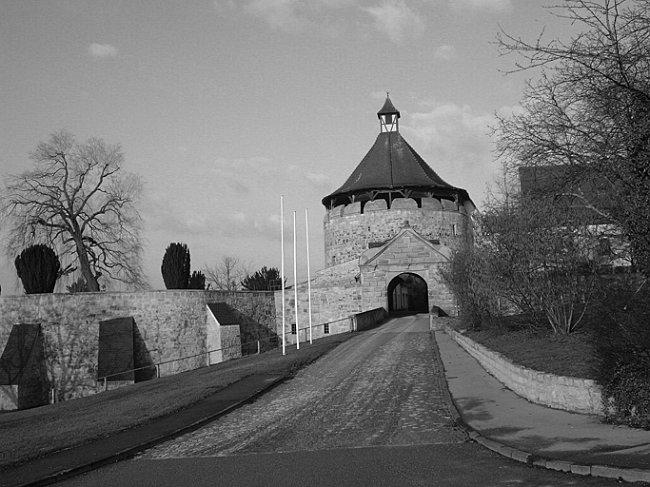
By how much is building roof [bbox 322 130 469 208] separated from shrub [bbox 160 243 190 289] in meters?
16.3

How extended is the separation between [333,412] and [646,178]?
6.51 m

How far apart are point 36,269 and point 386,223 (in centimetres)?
2472

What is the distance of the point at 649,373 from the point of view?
859cm

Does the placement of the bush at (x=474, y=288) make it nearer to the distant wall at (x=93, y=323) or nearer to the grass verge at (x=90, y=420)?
the grass verge at (x=90, y=420)

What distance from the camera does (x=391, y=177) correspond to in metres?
52.2

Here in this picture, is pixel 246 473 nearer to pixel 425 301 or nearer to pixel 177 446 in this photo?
pixel 177 446

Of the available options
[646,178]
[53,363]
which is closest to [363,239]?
[53,363]

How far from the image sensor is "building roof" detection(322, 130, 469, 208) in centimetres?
5162

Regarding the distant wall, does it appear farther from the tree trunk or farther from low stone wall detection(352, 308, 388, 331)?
low stone wall detection(352, 308, 388, 331)

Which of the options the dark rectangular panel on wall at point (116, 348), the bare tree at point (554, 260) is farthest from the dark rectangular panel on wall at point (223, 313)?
the bare tree at point (554, 260)

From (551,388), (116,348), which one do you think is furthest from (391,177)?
(551,388)

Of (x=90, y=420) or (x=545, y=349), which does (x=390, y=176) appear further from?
(x=90, y=420)

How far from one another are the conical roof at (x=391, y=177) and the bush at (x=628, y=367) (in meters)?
42.1

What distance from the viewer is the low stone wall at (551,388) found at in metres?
9.73
